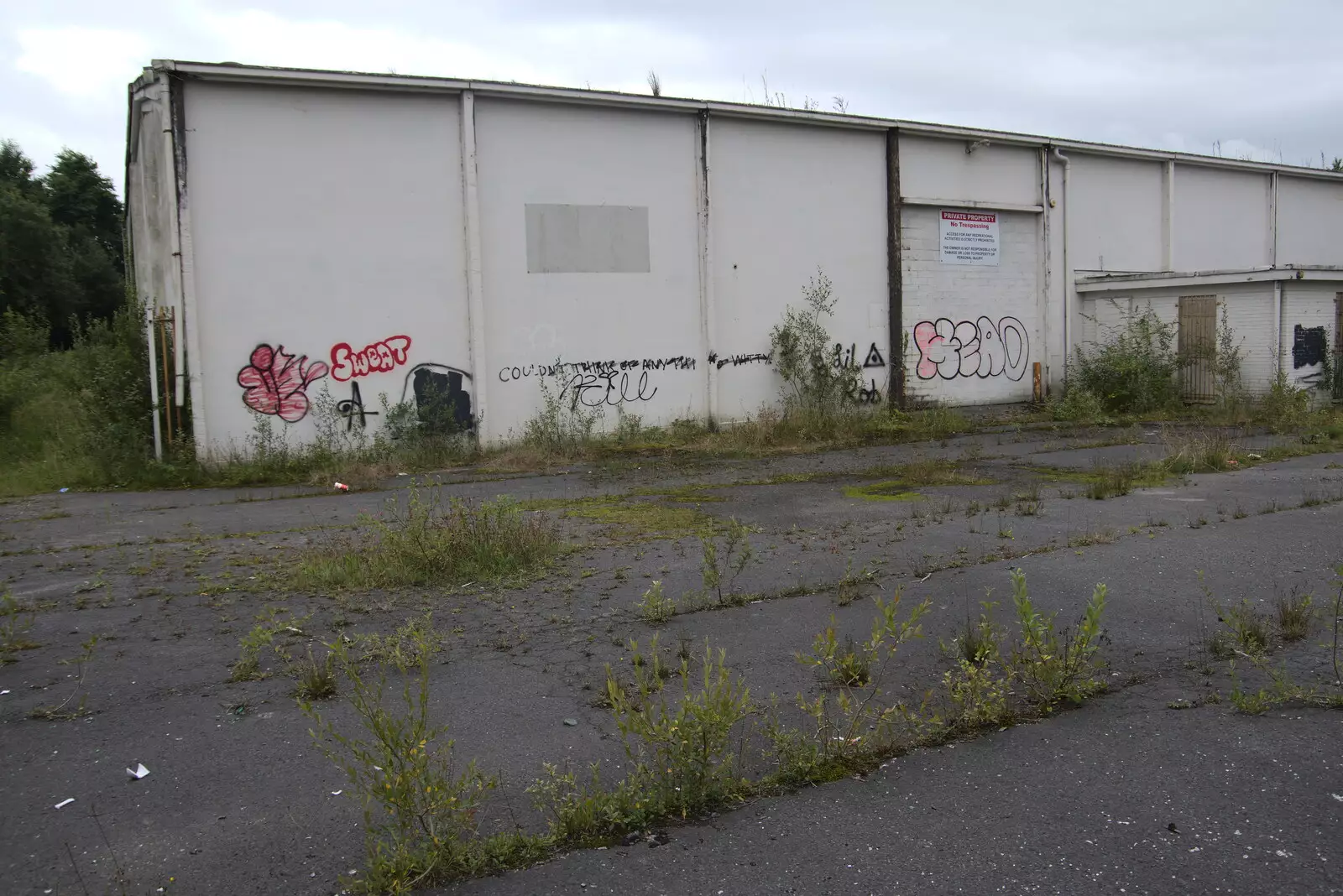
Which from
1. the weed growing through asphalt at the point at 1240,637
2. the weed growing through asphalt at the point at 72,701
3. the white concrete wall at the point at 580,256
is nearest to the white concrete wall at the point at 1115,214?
the white concrete wall at the point at 580,256

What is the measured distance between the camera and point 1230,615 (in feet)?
17.2

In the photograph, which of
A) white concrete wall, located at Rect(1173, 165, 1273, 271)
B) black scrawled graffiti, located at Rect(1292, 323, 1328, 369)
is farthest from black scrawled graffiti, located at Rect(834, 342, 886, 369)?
white concrete wall, located at Rect(1173, 165, 1273, 271)

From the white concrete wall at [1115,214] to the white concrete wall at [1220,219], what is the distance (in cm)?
76

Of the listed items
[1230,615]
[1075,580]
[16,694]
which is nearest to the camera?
[16,694]

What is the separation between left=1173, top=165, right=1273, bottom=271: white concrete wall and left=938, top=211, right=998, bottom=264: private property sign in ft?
20.4

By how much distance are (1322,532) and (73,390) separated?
17.7 m

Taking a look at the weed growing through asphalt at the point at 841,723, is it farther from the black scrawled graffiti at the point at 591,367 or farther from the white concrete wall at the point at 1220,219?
the white concrete wall at the point at 1220,219

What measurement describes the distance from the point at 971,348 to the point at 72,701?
730 inches

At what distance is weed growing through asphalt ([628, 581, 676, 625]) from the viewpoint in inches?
229

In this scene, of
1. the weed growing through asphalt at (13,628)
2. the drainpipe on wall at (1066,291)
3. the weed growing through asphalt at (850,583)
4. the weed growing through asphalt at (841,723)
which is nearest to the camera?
the weed growing through asphalt at (841,723)

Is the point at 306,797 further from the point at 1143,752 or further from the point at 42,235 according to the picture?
the point at 42,235

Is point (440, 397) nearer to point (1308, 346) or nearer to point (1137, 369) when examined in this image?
point (1137, 369)

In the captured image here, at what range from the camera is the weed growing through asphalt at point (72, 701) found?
4496mm

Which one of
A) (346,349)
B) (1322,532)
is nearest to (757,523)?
(1322,532)
